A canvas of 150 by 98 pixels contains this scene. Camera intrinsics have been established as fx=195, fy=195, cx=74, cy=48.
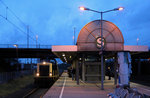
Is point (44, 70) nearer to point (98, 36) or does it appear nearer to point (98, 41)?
point (98, 41)

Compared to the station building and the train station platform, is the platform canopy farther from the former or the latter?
the train station platform

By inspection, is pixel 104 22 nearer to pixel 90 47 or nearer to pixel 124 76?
pixel 90 47

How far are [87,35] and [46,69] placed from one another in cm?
670

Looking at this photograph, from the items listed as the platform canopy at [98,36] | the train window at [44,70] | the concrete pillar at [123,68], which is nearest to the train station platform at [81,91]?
the concrete pillar at [123,68]

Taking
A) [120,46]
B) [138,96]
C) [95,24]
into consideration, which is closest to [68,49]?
[95,24]

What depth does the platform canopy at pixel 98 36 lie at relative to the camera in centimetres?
2098

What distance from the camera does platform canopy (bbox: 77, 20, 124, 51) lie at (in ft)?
68.8

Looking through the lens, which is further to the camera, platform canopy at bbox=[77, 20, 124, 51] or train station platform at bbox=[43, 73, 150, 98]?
platform canopy at bbox=[77, 20, 124, 51]

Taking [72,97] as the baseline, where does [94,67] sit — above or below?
above

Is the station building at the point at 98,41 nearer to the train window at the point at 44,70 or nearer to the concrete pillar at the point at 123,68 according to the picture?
the train window at the point at 44,70

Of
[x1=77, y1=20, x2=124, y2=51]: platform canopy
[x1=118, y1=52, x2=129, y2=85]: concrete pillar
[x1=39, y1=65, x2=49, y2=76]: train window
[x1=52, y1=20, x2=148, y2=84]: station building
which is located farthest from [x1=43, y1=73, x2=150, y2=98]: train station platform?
[x1=39, y1=65, x2=49, y2=76]: train window

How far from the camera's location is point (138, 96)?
22.9ft

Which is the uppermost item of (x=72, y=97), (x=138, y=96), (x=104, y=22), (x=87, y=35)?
(x=104, y=22)

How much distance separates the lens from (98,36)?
21.1 meters
